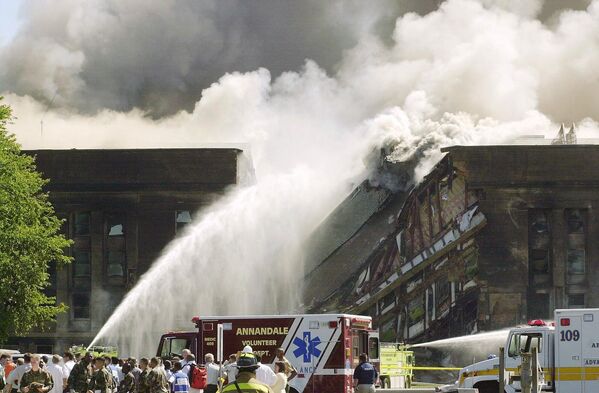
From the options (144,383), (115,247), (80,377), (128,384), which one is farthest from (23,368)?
(115,247)

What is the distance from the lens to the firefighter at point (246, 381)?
12.1 metres

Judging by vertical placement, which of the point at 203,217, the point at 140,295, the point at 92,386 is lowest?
the point at 92,386

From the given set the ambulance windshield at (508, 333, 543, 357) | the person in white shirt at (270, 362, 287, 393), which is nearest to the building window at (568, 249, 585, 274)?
the ambulance windshield at (508, 333, 543, 357)

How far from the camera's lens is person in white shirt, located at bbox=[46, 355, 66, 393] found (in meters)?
26.0

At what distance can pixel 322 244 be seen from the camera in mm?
61938

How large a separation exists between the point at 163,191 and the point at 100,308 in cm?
602

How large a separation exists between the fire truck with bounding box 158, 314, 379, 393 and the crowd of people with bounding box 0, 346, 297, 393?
1025mm

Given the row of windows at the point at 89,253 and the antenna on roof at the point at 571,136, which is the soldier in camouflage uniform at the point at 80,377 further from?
the antenna on roof at the point at 571,136

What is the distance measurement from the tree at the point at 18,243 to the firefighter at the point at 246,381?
2937 centimetres

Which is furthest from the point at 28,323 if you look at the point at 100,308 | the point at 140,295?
the point at 100,308

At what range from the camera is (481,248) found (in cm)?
5778

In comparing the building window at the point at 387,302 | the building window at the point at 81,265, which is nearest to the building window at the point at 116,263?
the building window at the point at 81,265

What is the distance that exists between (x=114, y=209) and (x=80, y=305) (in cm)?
464

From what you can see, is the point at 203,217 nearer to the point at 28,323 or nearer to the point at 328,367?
the point at 28,323
